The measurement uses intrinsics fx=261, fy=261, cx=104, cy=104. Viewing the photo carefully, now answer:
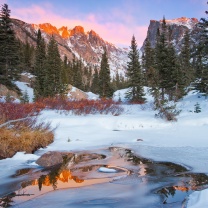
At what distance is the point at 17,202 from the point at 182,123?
37.0 ft

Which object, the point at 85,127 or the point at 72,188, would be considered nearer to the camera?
the point at 72,188

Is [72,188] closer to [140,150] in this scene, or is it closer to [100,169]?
[100,169]

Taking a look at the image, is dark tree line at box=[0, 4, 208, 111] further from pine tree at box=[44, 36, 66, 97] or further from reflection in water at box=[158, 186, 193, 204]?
reflection in water at box=[158, 186, 193, 204]

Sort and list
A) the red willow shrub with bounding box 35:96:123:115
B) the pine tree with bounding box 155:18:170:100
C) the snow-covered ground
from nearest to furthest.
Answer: the snow-covered ground < the red willow shrub with bounding box 35:96:123:115 < the pine tree with bounding box 155:18:170:100

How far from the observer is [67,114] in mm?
16906

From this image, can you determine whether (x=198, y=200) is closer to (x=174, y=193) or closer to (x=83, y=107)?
(x=174, y=193)

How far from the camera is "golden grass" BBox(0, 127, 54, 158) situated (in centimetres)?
838

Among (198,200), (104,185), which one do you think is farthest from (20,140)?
(198,200)

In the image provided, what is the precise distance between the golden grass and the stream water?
5.72 ft

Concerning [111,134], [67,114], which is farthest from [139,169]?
[67,114]

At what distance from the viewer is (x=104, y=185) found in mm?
5465

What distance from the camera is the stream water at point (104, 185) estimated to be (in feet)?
14.9

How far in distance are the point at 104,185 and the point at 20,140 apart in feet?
14.2

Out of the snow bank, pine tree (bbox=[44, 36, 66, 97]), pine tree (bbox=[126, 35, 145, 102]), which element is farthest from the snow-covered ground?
pine tree (bbox=[44, 36, 66, 97])
